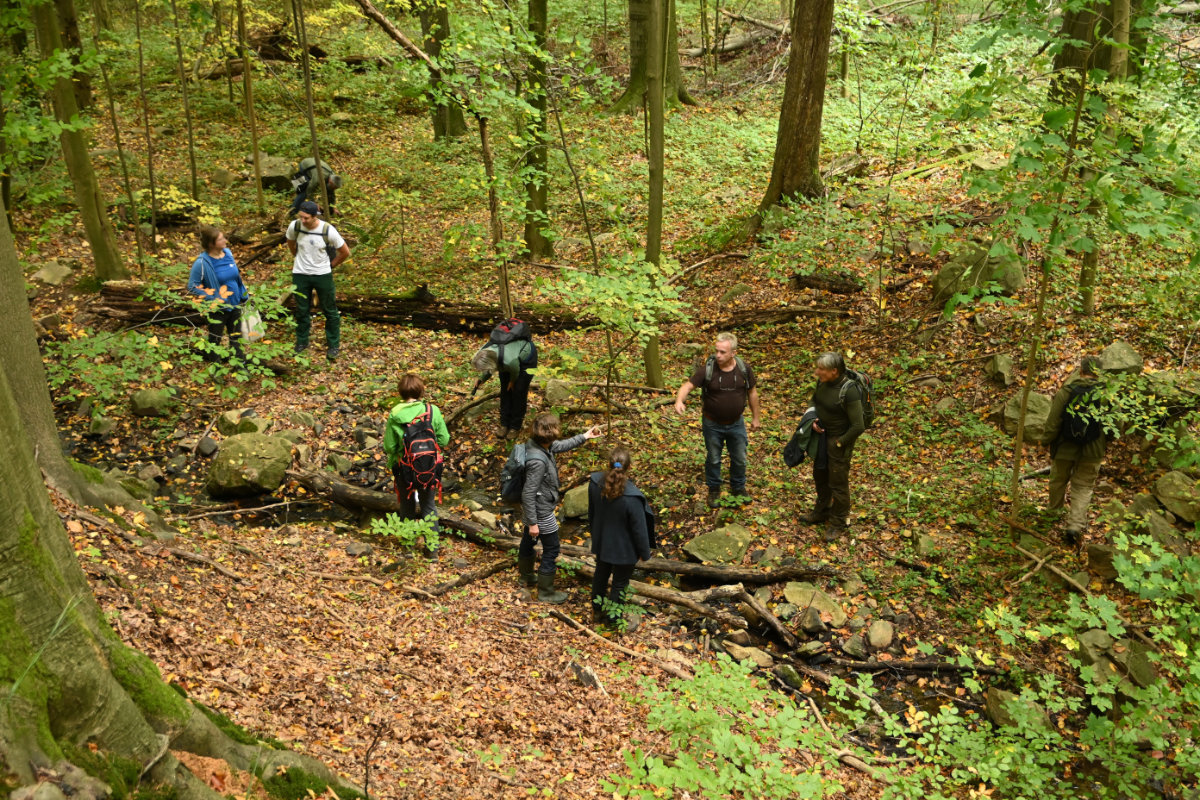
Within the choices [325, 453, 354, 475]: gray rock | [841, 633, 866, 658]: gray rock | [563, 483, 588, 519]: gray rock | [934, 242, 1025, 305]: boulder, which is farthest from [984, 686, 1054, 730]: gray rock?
[325, 453, 354, 475]: gray rock

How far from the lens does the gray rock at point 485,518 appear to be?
8.02 m

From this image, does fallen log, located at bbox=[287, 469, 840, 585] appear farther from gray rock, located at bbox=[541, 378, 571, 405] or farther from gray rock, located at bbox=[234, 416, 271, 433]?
gray rock, located at bbox=[541, 378, 571, 405]

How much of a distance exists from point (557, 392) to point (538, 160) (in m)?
4.47

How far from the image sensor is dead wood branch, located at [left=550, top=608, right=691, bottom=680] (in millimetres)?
5941

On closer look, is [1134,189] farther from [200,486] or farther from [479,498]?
[200,486]

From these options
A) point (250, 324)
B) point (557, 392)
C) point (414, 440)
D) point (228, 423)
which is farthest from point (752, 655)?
point (250, 324)

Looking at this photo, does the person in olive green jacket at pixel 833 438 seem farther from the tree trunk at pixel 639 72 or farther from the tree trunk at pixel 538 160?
the tree trunk at pixel 639 72

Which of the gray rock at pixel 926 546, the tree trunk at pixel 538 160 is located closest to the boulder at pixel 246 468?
the tree trunk at pixel 538 160

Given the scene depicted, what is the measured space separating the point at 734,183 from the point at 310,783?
600 inches

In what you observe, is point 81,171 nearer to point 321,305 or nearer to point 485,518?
point 321,305

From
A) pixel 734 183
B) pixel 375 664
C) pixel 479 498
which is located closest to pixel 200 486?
pixel 479 498

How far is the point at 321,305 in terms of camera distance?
10.7m

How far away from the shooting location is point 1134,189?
5.19 metres

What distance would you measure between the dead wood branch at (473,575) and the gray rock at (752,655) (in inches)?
87.9
